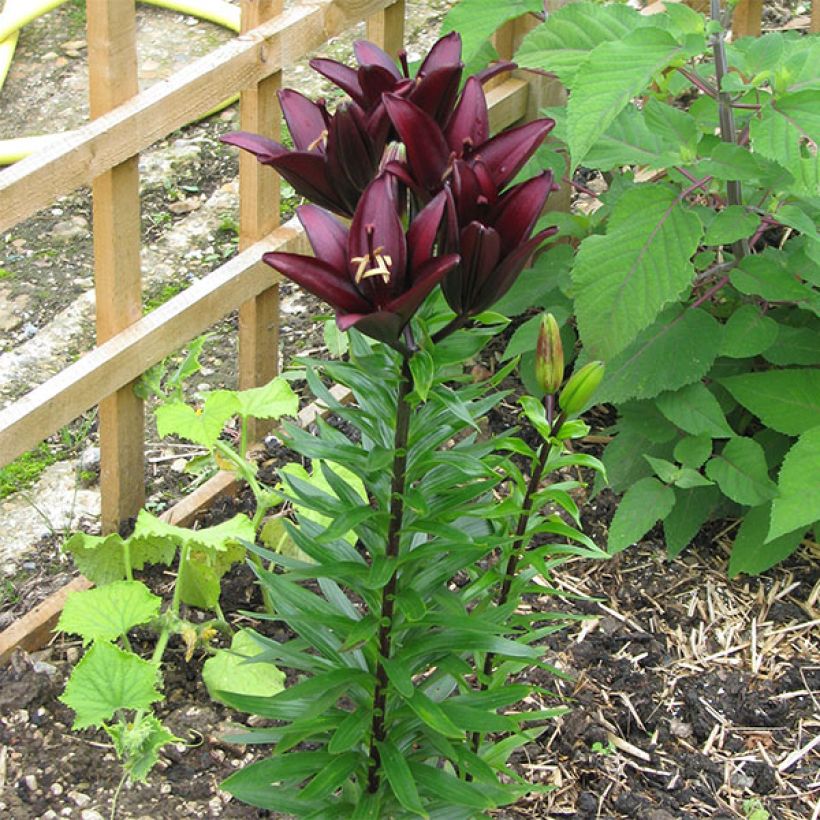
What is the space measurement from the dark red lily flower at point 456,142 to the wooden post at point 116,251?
1.18m

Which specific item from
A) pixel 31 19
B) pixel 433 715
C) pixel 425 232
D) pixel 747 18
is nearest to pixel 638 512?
pixel 433 715

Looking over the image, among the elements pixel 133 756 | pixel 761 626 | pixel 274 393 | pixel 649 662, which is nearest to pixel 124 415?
pixel 274 393

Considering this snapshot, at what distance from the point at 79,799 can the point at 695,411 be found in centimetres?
158

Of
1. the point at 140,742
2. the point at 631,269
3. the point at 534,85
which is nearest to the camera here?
the point at 140,742

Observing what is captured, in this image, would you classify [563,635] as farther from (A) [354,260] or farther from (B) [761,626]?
(A) [354,260]

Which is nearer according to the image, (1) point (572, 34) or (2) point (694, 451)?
(1) point (572, 34)

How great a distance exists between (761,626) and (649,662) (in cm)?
31

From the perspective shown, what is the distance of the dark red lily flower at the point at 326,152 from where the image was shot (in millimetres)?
1739

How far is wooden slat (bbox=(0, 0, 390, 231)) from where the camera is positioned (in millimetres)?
2666

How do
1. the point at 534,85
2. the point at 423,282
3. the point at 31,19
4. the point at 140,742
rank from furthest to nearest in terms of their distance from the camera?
1. the point at 31,19
2. the point at 534,85
3. the point at 140,742
4. the point at 423,282

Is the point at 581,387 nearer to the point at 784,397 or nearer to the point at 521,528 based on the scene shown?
the point at 521,528

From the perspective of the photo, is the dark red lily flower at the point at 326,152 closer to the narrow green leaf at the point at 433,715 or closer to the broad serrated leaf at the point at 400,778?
the narrow green leaf at the point at 433,715

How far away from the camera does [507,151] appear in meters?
1.74

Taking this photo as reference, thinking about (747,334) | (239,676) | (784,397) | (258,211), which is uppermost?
(258,211)
